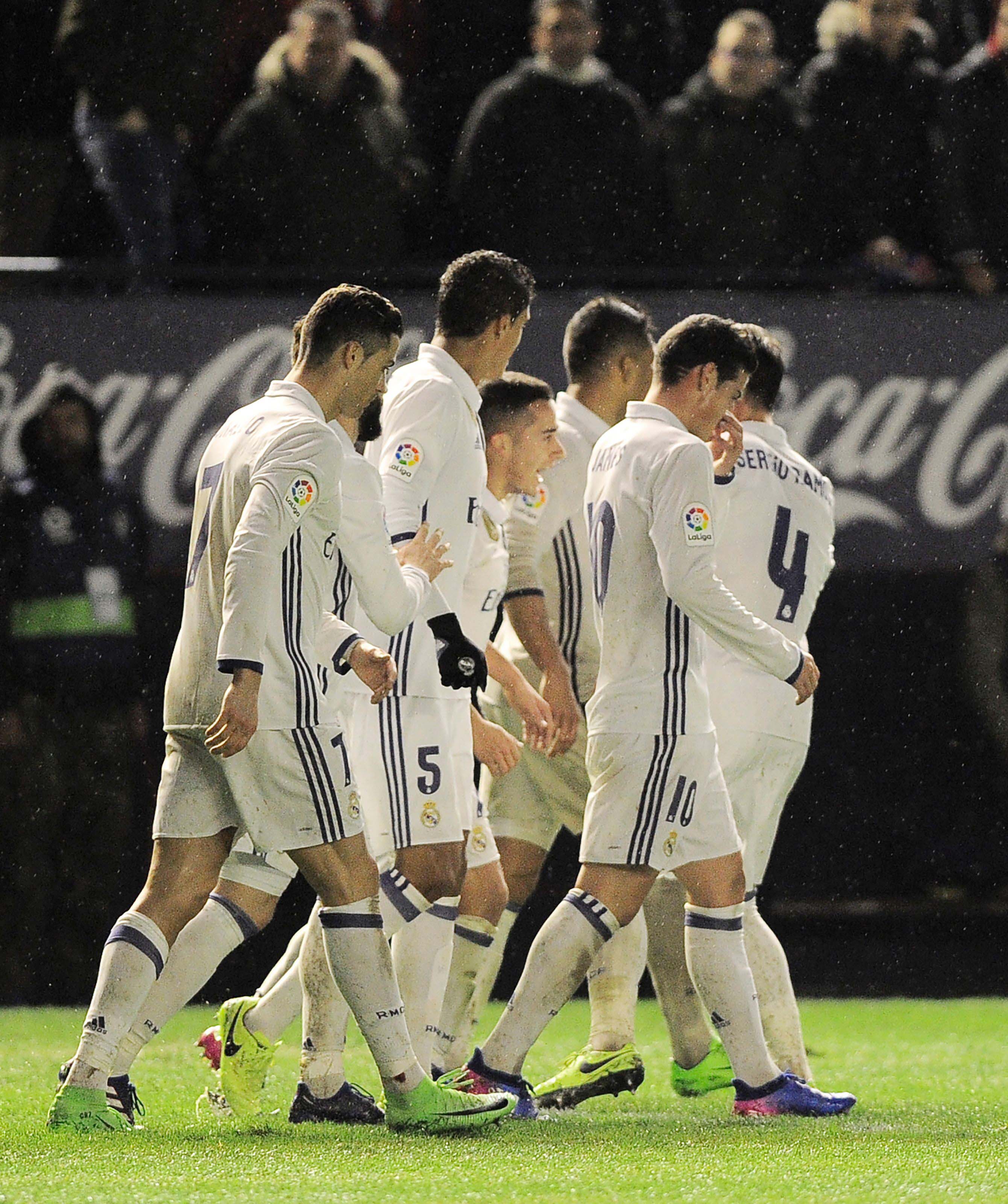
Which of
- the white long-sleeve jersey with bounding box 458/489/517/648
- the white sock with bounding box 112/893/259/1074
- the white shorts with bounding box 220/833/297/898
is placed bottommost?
the white sock with bounding box 112/893/259/1074

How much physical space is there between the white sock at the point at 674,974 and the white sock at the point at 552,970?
68 centimetres

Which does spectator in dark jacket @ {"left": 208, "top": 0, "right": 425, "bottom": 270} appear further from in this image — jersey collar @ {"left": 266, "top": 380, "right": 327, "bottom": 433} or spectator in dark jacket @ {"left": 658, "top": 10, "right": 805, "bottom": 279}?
jersey collar @ {"left": 266, "top": 380, "right": 327, "bottom": 433}

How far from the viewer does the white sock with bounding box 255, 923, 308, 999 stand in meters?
4.89

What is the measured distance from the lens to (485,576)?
16.9 feet

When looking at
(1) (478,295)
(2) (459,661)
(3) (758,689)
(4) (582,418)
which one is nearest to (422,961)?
(2) (459,661)

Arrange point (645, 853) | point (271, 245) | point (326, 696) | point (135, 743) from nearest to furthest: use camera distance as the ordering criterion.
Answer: point (326, 696) < point (645, 853) < point (135, 743) < point (271, 245)

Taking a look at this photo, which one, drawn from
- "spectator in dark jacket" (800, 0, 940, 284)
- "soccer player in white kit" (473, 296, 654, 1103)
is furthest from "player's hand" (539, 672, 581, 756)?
"spectator in dark jacket" (800, 0, 940, 284)

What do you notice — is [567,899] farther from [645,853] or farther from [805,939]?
[805,939]

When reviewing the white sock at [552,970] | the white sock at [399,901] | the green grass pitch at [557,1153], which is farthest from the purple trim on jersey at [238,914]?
the white sock at [552,970]

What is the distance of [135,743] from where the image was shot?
7551mm

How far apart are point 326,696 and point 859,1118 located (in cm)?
169

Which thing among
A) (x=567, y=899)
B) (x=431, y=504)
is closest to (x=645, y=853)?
(x=567, y=899)

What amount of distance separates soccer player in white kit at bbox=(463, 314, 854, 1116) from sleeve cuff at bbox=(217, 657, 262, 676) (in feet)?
3.36

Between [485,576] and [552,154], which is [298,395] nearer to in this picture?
[485,576]
